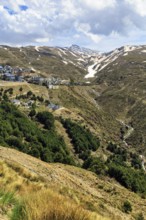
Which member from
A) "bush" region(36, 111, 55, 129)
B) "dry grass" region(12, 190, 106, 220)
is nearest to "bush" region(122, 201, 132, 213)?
"dry grass" region(12, 190, 106, 220)

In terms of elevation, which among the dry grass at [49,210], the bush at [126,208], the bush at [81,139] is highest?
the dry grass at [49,210]

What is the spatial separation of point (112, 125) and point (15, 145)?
282 feet

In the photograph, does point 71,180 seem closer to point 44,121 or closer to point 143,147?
point 44,121

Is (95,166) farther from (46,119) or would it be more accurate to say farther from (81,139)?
(46,119)

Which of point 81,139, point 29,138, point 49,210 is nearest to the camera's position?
point 49,210

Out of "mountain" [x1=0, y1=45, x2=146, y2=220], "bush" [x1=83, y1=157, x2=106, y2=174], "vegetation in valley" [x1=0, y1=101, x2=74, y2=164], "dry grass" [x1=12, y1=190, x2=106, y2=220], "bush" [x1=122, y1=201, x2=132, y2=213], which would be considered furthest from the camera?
"vegetation in valley" [x1=0, y1=101, x2=74, y2=164]

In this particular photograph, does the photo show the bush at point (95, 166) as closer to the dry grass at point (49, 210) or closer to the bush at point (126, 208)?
the bush at point (126, 208)

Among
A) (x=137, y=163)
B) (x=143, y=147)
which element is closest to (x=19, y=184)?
(x=137, y=163)

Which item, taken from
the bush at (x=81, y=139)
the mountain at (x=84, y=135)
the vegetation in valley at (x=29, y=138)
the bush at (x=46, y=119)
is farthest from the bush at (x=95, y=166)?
the bush at (x=46, y=119)

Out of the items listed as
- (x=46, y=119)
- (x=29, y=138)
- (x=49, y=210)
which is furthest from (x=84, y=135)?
(x=49, y=210)

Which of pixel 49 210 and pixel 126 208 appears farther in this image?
pixel 126 208

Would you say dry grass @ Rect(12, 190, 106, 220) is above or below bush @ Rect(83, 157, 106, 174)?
above

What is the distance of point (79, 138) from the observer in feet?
354

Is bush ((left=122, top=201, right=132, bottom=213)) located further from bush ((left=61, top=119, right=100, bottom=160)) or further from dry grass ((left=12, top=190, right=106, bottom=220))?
bush ((left=61, top=119, right=100, bottom=160))
